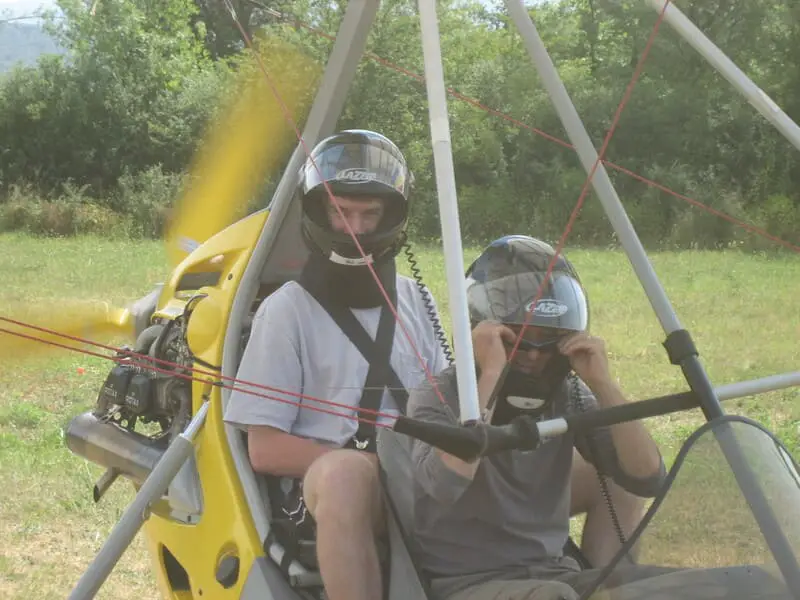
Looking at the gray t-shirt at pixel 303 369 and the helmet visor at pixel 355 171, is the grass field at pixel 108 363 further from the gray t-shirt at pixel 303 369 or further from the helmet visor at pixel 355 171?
the helmet visor at pixel 355 171

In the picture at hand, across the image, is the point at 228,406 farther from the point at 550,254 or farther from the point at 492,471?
the point at 550,254

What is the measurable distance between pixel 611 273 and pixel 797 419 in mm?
4119

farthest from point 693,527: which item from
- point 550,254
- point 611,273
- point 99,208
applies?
point 99,208

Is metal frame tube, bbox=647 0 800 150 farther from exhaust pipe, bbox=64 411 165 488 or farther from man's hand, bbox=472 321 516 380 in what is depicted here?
exhaust pipe, bbox=64 411 165 488

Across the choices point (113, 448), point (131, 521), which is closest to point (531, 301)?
point (131, 521)

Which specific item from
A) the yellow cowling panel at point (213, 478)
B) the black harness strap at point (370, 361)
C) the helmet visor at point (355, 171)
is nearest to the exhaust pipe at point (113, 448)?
the yellow cowling panel at point (213, 478)

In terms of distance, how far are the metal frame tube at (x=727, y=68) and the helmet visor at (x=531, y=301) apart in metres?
0.60

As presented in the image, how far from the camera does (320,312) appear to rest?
280 centimetres

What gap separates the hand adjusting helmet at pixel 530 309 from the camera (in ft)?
7.05

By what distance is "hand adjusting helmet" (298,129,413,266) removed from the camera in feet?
8.97

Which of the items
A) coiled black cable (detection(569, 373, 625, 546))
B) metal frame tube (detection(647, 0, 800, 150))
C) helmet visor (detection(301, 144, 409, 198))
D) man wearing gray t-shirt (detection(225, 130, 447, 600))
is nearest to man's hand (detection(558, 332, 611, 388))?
coiled black cable (detection(569, 373, 625, 546))

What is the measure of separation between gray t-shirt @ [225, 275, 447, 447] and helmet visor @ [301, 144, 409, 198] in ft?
0.94

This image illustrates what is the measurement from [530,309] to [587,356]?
0.51ft

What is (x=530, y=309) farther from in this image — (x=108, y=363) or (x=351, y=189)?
(x=108, y=363)
